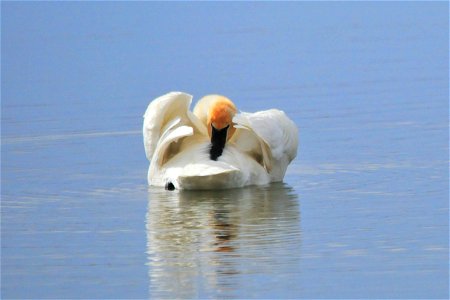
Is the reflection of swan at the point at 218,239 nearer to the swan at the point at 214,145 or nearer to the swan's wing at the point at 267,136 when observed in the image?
the swan at the point at 214,145

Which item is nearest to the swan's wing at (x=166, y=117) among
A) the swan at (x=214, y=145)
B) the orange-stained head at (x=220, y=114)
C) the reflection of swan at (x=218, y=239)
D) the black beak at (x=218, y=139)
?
the swan at (x=214, y=145)

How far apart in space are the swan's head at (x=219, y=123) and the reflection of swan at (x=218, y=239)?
0.43 m

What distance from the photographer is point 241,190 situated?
15.7 meters

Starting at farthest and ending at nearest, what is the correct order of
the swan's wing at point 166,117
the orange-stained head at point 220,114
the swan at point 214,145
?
the swan's wing at point 166,117, the orange-stained head at point 220,114, the swan at point 214,145

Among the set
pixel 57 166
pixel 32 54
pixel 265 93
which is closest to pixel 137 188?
pixel 57 166

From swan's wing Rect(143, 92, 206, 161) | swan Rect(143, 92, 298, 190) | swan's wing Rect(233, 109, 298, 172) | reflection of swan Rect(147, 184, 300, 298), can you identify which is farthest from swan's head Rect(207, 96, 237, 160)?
reflection of swan Rect(147, 184, 300, 298)

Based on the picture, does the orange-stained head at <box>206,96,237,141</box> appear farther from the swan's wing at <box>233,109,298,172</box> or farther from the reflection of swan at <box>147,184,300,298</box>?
the reflection of swan at <box>147,184,300,298</box>

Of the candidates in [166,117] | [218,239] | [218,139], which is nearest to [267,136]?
[218,139]

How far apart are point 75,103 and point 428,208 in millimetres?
9824

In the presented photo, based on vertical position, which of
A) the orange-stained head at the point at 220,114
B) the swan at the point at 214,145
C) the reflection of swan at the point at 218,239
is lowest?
the reflection of swan at the point at 218,239

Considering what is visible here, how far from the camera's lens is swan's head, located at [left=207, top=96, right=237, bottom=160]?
15.7 m

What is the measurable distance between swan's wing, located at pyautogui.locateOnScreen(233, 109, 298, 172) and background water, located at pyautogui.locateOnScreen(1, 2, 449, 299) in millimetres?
342

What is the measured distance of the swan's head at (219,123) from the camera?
15695mm

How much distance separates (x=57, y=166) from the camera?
1738 centimetres
